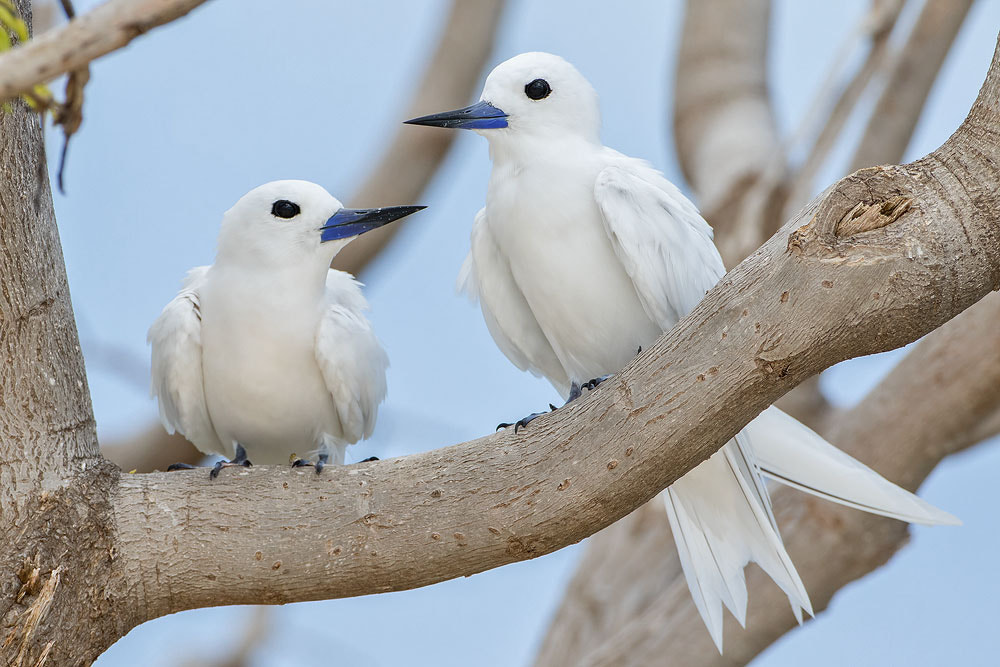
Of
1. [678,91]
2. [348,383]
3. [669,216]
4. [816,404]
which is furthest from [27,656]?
[678,91]

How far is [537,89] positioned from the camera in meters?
3.88

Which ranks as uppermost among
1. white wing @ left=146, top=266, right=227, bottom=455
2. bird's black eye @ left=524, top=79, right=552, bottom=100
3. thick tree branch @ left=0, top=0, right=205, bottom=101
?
thick tree branch @ left=0, top=0, right=205, bottom=101

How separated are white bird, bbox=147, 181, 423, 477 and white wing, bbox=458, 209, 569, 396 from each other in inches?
13.1

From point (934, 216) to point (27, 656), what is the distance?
2.61 m

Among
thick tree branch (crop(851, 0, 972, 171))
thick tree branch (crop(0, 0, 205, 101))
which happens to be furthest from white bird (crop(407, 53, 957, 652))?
thick tree branch (crop(851, 0, 972, 171))

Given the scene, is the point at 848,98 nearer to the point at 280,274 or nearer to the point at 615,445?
the point at 280,274

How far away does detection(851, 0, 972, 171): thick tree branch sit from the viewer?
5836 millimetres

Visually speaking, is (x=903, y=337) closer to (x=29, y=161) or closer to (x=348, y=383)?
(x=348, y=383)

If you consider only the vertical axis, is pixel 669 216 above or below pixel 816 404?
above

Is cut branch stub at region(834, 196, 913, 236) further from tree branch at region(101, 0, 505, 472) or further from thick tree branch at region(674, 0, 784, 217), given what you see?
tree branch at region(101, 0, 505, 472)

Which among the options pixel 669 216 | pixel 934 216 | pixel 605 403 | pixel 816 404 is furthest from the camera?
pixel 816 404

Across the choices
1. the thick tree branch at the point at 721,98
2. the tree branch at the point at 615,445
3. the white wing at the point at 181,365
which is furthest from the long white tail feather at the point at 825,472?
the thick tree branch at the point at 721,98

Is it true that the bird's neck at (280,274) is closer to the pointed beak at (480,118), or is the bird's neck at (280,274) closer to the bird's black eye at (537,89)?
the pointed beak at (480,118)

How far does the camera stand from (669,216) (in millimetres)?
Answer: 3523
